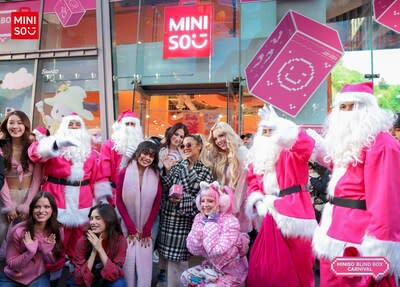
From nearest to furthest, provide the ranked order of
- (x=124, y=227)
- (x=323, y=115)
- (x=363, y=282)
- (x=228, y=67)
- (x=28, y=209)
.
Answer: (x=363, y=282) < (x=28, y=209) < (x=124, y=227) < (x=323, y=115) < (x=228, y=67)

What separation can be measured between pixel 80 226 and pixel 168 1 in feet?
16.1

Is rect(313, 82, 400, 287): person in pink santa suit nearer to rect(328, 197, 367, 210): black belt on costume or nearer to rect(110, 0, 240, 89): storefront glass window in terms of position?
rect(328, 197, 367, 210): black belt on costume

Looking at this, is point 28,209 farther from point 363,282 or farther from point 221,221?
point 363,282

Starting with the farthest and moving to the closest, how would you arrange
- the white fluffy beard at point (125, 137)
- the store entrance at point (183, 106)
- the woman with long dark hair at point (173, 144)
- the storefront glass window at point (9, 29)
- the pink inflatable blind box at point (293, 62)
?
the storefront glass window at point (9, 29), the store entrance at point (183, 106), the pink inflatable blind box at point (293, 62), the white fluffy beard at point (125, 137), the woman with long dark hair at point (173, 144)

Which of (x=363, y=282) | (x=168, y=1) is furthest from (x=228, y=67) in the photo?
(x=363, y=282)

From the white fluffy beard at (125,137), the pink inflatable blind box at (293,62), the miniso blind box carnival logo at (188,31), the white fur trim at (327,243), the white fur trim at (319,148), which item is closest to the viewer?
the white fur trim at (327,243)

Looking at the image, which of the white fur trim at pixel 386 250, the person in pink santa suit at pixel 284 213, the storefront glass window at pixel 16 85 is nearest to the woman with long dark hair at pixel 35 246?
the person in pink santa suit at pixel 284 213

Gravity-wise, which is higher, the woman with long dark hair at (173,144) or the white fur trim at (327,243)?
the woman with long dark hair at (173,144)

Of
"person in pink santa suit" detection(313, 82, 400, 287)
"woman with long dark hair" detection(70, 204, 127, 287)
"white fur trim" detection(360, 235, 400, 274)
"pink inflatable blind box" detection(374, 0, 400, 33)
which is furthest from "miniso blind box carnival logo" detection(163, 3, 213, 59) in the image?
"white fur trim" detection(360, 235, 400, 274)

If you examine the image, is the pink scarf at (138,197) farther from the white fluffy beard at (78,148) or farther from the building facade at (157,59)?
the building facade at (157,59)

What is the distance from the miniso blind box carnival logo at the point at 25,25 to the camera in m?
7.61

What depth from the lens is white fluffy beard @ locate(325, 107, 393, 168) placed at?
2418 millimetres

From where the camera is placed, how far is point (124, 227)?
3.59 meters

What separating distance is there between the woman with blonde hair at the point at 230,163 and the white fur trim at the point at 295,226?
0.56 m
